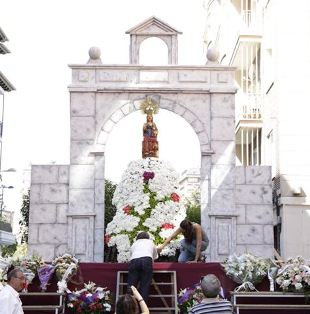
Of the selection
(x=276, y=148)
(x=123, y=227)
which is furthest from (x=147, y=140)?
(x=276, y=148)

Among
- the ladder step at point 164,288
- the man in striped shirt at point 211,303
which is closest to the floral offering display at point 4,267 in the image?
the ladder step at point 164,288

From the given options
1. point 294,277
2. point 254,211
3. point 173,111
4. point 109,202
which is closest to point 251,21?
point 173,111

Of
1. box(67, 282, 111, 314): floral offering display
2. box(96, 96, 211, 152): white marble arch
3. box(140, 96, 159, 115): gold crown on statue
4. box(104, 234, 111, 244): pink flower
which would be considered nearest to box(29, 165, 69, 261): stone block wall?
box(104, 234, 111, 244): pink flower

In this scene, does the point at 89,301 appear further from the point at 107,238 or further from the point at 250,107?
the point at 250,107

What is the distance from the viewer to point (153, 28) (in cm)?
2028

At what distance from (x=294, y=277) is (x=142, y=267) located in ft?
8.54

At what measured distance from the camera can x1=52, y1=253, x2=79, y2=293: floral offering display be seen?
1270 centimetres

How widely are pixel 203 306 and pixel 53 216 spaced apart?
12.3m

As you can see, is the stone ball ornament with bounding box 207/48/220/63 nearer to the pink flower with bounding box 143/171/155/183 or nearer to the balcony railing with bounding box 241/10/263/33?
the pink flower with bounding box 143/171/155/183

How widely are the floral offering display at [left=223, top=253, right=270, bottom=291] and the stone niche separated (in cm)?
577

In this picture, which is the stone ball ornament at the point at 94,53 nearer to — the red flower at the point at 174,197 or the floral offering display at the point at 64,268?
the red flower at the point at 174,197

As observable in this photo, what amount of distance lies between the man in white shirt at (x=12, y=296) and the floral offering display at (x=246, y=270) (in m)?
5.51

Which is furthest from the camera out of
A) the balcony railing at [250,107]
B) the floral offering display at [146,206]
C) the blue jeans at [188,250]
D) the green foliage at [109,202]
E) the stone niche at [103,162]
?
the green foliage at [109,202]

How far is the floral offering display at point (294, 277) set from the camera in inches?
490
